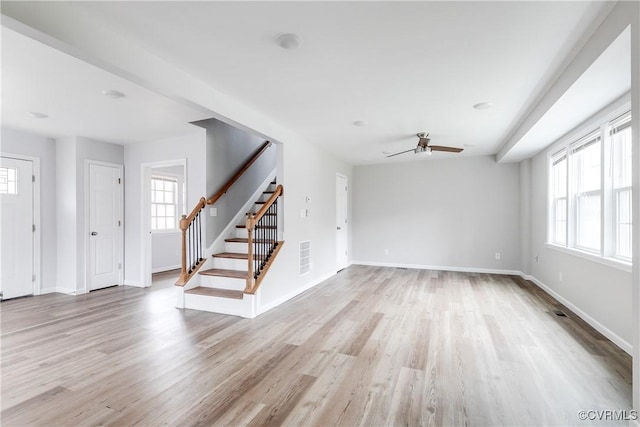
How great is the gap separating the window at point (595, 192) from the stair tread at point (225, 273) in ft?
13.5

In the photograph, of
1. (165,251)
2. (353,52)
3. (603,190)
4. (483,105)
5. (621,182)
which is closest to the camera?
(353,52)

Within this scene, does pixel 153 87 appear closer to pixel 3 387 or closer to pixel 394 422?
pixel 3 387

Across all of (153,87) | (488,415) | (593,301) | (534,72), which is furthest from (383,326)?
(153,87)

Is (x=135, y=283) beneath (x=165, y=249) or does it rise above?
beneath

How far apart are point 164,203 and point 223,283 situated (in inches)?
169

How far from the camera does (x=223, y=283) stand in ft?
13.6

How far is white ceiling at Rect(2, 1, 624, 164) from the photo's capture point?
185 cm

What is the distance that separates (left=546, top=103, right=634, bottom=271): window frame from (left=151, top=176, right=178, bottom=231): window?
768 cm

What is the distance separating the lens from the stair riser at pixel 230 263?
431cm

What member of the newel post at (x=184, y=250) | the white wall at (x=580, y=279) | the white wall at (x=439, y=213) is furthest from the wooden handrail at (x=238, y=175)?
the white wall at (x=580, y=279)

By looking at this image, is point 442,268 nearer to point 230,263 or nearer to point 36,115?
point 230,263

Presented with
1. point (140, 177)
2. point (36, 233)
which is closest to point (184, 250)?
point (140, 177)

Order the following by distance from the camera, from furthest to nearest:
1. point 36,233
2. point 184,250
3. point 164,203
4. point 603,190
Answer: point 164,203, point 36,233, point 184,250, point 603,190

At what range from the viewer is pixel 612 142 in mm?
3102
